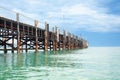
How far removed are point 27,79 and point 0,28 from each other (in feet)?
83.4

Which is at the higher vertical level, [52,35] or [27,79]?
[52,35]

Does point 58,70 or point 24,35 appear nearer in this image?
point 58,70

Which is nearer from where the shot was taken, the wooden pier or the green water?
the green water

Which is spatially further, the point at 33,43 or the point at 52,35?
the point at 52,35

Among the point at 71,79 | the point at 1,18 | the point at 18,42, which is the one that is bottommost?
the point at 71,79

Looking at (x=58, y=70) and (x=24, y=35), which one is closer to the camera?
(x=58, y=70)

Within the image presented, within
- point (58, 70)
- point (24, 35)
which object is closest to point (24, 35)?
point (24, 35)

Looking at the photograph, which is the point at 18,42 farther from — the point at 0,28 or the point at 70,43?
the point at 70,43

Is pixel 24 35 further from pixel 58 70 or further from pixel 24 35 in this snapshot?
pixel 58 70

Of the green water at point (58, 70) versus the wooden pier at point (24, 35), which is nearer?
the green water at point (58, 70)

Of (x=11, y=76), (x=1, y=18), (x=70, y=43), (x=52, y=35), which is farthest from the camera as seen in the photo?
(x=70, y=43)

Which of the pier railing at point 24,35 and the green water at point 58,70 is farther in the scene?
the pier railing at point 24,35

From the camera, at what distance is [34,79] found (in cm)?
1393

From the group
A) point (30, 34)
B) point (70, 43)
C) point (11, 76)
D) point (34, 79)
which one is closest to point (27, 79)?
point (34, 79)
